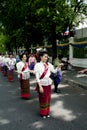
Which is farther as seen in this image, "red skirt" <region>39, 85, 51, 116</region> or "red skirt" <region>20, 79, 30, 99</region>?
"red skirt" <region>20, 79, 30, 99</region>

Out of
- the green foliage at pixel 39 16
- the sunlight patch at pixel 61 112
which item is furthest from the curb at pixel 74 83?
the green foliage at pixel 39 16

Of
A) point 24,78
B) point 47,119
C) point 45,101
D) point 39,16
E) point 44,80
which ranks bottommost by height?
point 47,119

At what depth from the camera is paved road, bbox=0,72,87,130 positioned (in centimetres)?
745

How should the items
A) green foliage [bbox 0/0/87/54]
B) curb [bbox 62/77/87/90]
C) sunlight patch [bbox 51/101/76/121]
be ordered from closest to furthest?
1. sunlight patch [bbox 51/101/76/121]
2. curb [bbox 62/77/87/90]
3. green foliage [bbox 0/0/87/54]

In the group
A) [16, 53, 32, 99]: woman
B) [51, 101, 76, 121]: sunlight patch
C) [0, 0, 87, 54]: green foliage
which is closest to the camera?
[51, 101, 76, 121]: sunlight patch

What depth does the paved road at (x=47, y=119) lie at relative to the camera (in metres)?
7.45

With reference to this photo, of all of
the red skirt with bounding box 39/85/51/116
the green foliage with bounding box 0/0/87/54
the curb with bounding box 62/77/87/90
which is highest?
the green foliage with bounding box 0/0/87/54

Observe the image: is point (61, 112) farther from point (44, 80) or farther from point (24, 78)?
point (24, 78)

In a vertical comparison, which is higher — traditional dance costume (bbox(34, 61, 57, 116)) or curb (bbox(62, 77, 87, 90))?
traditional dance costume (bbox(34, 61, 57, 116))

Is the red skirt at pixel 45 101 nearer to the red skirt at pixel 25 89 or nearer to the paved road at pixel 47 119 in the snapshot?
the paved road at pixel 47 119

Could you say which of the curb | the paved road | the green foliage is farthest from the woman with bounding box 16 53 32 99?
the green foliage

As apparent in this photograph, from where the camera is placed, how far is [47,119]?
26.6ft

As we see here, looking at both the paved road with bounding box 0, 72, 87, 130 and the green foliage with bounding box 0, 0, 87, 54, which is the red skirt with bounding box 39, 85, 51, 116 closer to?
the paved road with bounding box 0, 72, 87, 130

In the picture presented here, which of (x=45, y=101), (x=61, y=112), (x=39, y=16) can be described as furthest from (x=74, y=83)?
(x=39, y=16)
